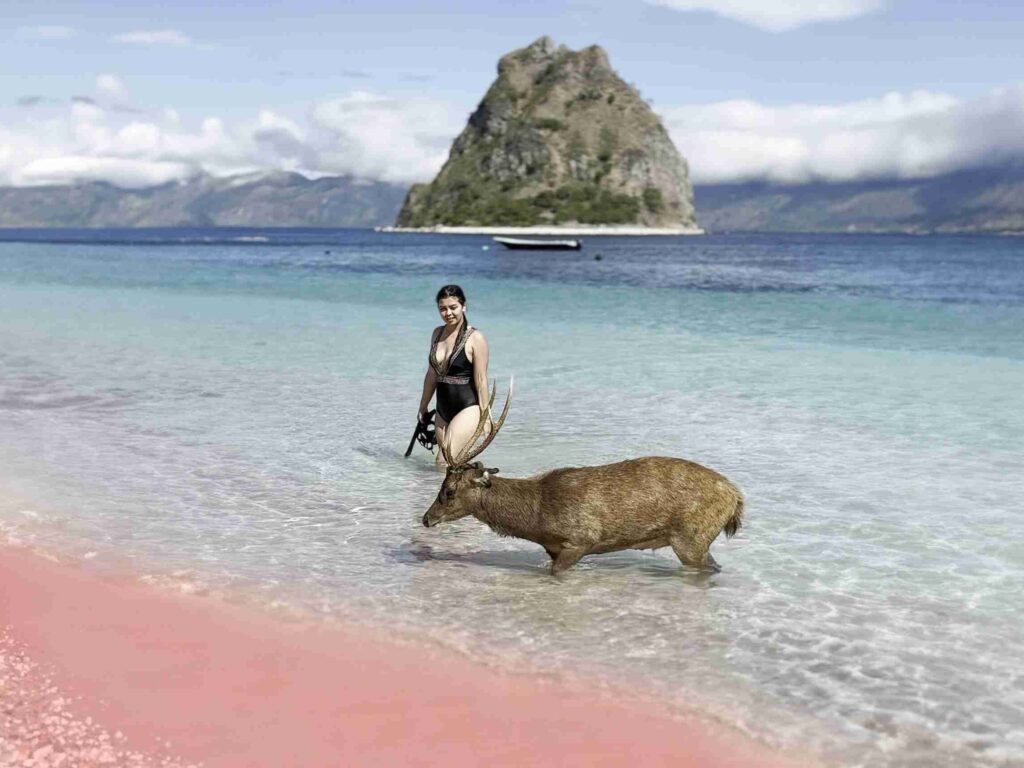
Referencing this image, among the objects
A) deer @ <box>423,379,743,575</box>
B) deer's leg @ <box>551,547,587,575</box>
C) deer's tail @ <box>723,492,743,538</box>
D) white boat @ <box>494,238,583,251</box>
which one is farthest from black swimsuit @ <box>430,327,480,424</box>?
white boat @ <box>494,238,583,251</box>

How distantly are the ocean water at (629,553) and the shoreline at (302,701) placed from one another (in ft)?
1.24

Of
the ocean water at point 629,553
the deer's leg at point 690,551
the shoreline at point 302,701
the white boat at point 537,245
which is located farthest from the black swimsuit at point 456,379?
the white boat at point 537,245

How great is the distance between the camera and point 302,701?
6012 millimetres

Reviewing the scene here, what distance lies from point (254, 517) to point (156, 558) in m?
1.58

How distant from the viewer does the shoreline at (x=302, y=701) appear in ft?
17.8

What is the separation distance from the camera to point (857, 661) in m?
6.80

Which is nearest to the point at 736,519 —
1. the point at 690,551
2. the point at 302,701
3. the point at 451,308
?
the point at 690,551

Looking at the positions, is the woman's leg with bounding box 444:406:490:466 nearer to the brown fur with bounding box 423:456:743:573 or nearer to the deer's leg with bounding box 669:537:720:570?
the brown fur with bounding box 423:456:743:573

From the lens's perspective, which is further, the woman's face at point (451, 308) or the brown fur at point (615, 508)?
the woman's face at point (451, 308)

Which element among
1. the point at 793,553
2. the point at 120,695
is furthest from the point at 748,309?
the point at 120,695

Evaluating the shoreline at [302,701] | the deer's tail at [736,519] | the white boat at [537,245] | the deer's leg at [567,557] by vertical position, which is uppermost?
the white boat at [537,245]

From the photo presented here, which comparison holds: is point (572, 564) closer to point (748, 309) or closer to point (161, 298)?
point (748, 309)

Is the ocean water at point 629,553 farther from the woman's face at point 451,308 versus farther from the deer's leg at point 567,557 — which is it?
the woman's face at point 451,308

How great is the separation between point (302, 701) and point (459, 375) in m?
5.69
